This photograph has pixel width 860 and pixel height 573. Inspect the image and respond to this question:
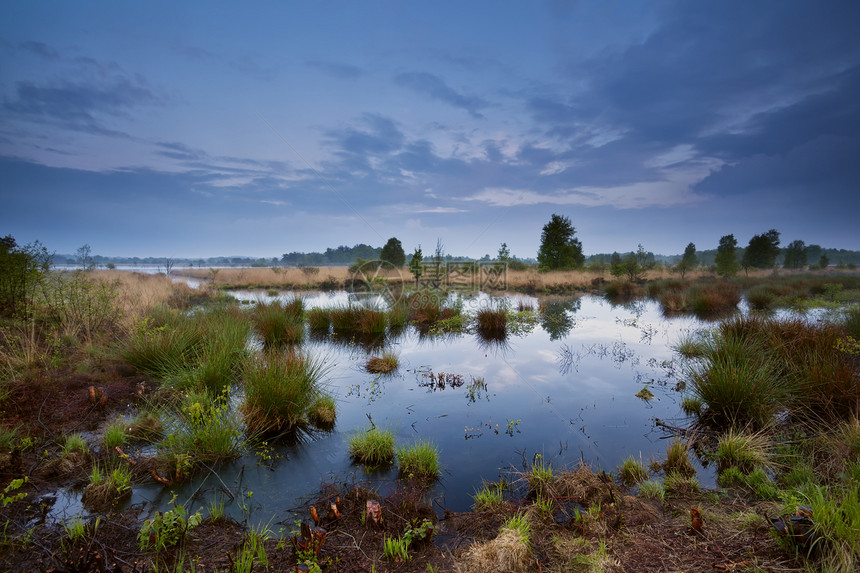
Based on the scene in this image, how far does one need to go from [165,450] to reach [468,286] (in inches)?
1147

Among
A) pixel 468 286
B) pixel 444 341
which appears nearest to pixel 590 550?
pixel 444 341

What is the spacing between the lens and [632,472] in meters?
4.48

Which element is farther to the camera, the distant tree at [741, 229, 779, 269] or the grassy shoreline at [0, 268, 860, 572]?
the distant tree at [741, 229, 779, 269]

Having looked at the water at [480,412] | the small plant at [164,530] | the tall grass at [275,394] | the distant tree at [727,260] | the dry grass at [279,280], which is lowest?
the water at [480,412]

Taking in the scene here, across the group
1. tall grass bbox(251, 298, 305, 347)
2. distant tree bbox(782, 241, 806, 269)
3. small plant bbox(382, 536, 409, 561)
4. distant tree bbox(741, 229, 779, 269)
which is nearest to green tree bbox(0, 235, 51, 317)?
tall grass bbox(251, 298, 305, 347)

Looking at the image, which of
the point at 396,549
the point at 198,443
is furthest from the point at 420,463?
the point at 198,443

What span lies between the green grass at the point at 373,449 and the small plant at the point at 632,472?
2.89 meters

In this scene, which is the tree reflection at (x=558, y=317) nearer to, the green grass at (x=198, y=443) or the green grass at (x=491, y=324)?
the green grass at (x=491, y=324)

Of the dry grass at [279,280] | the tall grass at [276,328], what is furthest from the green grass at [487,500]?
the dry grass at [279,280]

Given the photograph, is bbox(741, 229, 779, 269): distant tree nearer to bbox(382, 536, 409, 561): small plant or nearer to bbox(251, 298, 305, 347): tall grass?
bbox(251, 298, 305, 347): tall grass

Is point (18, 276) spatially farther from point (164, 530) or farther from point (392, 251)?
point (392, 251)

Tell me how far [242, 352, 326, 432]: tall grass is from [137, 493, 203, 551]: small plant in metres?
1.85

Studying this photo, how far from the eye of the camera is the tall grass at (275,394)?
18.2ft

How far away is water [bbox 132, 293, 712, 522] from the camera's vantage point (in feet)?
14.8
